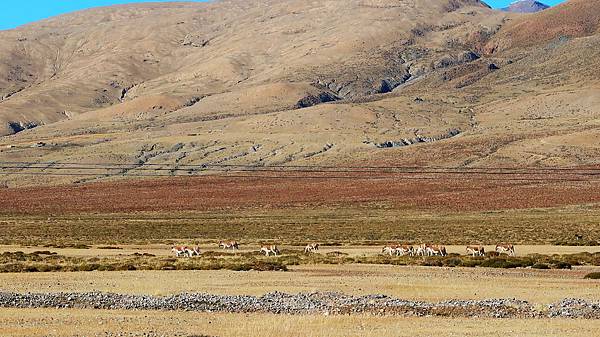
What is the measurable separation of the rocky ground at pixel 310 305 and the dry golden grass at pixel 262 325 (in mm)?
879

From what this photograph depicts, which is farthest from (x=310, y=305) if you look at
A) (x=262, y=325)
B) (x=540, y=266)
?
(x=540, y=266)

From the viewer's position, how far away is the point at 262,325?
78.7 ft

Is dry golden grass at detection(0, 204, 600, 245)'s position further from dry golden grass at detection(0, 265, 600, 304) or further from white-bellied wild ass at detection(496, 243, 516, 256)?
dry golden grass at detection(0, 265, 600, 304)

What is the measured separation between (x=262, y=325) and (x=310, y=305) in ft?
11.6

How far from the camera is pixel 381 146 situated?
177375mm

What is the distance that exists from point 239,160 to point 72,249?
117 m

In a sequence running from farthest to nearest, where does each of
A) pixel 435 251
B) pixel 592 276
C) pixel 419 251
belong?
pixel 419 251
pixel 435 251
pixel 592 276

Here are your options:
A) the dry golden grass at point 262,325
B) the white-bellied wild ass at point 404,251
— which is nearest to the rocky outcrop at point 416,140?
the white-bellied wild ass at point 404,251

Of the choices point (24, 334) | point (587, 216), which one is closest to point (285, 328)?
point (24, 334)

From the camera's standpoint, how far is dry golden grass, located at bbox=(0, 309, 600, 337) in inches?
898

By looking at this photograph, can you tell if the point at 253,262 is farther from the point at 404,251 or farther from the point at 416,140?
the point at 416,140

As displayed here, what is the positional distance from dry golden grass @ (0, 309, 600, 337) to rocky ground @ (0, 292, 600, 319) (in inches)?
34.6

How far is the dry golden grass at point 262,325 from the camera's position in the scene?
74.8 feet

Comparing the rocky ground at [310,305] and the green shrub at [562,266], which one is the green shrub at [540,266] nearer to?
the green shrub at [562,266]
